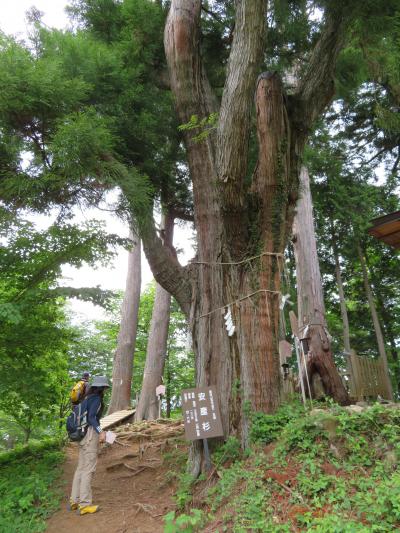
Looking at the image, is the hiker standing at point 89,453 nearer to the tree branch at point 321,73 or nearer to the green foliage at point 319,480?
the green foliage at point 319,480

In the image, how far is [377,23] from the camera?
15.0ft

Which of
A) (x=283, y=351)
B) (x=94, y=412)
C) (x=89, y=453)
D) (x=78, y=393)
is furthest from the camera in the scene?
(x=78, y=393)

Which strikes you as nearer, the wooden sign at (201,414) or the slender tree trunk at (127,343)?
the wooden sign at (201,414)

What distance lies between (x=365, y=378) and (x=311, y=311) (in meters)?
1.79

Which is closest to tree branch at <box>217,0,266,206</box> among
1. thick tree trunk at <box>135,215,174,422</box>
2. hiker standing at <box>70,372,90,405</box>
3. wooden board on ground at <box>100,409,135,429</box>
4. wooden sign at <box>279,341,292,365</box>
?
wooden sign at <box>279,341,292,365</box>

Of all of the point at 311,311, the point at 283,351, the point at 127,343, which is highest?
the point at 127,343

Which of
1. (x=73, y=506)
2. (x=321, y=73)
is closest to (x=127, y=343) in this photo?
(x=73, y=506)

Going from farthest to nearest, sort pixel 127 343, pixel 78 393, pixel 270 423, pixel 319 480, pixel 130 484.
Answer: pixel 127 343, pixel 130 484, pixel 78 393, pixel 270 423, pixel 319 480

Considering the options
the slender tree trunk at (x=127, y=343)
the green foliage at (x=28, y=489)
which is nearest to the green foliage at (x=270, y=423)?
the green foliage at (x=28, y=489)

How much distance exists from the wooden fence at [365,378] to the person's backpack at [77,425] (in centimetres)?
546

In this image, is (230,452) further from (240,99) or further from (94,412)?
(240,99)

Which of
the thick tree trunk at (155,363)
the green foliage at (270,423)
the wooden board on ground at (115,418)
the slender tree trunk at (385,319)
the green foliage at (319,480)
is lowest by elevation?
the green foliage at (319,480)

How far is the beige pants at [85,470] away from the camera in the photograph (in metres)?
4.80

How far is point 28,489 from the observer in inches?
201
